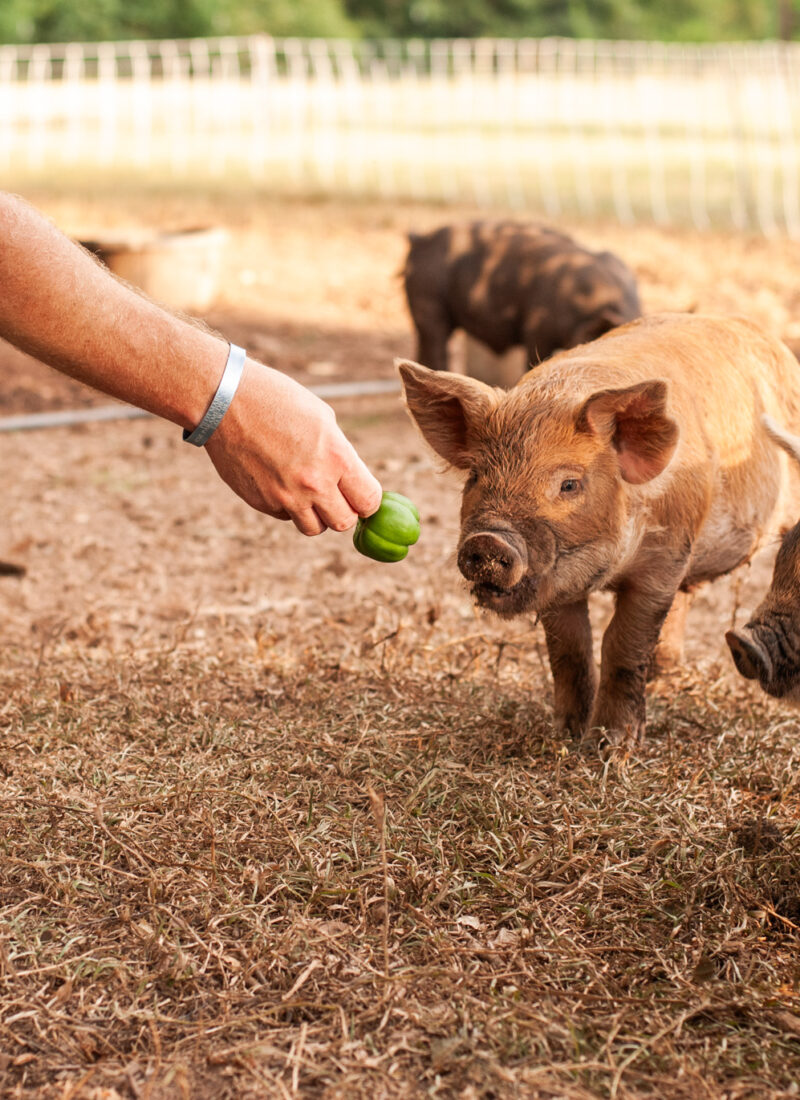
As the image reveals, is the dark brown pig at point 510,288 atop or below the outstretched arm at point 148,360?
below

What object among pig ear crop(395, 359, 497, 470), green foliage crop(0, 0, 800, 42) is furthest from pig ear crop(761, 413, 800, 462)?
green foliage crop(0, 0, 800, 42)

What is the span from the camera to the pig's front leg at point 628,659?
3291mm

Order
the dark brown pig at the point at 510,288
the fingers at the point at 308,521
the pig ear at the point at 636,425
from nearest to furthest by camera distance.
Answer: the fingers at the point at 308,521
the pig ear at the point at 636,425
the dark brown pig at the point at 510,288

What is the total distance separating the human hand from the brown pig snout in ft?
1.11

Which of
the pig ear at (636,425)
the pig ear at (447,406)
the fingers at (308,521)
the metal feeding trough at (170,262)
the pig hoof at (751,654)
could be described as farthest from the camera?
the metal feeding trough at (170,262)

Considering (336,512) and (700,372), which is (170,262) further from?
(336,512)

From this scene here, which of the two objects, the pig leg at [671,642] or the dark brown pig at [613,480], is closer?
the dark brown pig at [613,480]

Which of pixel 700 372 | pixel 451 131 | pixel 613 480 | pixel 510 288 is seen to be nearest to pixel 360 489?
pixel 613 480

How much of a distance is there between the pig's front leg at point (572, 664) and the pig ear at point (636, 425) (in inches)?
18.0

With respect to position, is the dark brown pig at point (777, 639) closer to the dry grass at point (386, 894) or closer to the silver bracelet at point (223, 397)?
the dry grass at point (386, 894)

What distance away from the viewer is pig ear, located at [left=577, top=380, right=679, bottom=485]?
9.48 feet

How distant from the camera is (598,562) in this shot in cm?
304

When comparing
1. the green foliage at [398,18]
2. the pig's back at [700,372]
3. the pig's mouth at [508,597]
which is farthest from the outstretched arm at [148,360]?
the green foliage at [398,18]

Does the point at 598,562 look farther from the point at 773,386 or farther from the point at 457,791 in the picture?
the point at 773,386
